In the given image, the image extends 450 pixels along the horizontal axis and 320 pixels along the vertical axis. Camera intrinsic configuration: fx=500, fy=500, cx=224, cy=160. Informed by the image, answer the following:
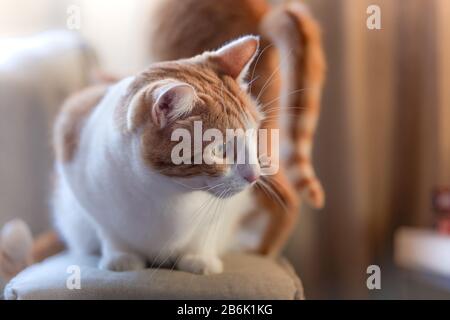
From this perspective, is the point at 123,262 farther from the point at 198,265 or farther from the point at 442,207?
the point at 442,207

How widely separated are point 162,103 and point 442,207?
0.69m

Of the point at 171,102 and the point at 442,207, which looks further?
the point at 442,207

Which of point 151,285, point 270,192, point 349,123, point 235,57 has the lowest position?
point 151,285

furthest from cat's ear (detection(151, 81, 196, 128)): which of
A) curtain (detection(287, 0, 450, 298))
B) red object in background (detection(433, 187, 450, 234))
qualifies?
red object in background (detection(433, 187, 450, 234))

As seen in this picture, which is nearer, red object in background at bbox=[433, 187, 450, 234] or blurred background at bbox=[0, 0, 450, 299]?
blurred background at bbox=[0, 0, 450, 299]

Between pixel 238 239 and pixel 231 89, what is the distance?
308 millimetres

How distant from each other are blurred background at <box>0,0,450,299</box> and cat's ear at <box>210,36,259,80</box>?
17cm

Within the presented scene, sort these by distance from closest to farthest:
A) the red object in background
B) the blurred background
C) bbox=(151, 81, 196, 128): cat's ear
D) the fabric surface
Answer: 1. bbox=(151, 81, 196, 128): cat's ear
2. the fabric surface
3. the blurred background
4. the red object in background

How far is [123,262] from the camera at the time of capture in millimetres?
807

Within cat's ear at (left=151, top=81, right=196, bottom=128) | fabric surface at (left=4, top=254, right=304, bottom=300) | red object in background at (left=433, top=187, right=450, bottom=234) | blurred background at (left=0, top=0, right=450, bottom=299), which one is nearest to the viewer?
cat's ear at (left=151, top=81, right=196, bottom=128)

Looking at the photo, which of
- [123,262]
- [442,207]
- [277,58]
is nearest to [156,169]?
[123,262]

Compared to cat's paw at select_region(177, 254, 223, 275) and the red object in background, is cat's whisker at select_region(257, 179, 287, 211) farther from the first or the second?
the red object in background

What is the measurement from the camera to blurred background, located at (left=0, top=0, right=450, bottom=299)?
0.91 meters
